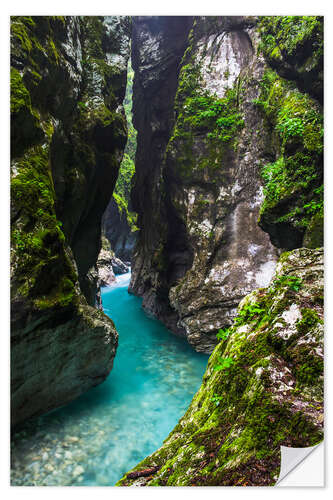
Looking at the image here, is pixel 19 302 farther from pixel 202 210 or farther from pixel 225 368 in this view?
pixel 202 210

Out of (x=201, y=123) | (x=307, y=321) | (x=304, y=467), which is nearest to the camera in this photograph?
(x=304, y=467)

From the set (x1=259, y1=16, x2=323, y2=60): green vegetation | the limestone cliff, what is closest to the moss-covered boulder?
the limestone cliff

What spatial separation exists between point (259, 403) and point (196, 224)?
7197 mm

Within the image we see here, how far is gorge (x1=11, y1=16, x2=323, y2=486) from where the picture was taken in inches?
91.2

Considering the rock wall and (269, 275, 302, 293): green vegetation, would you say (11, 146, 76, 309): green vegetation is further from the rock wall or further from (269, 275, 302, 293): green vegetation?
(269, 275, 302, 293): green vegetation

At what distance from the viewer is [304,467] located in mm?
2234

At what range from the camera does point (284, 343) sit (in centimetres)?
240

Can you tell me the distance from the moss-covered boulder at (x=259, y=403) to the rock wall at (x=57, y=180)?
7.77 feet

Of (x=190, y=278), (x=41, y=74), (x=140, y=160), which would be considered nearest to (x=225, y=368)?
(x=41, y=74)

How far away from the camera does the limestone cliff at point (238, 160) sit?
5.94m

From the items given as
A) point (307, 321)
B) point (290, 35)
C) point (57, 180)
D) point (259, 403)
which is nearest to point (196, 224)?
point (57, 180)

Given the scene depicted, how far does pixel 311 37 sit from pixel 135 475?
7.83 meters

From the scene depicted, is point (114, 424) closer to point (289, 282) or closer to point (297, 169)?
point (289, 282)

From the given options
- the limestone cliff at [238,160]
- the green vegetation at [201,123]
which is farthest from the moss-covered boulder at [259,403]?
the green vegetation at [201,123]
